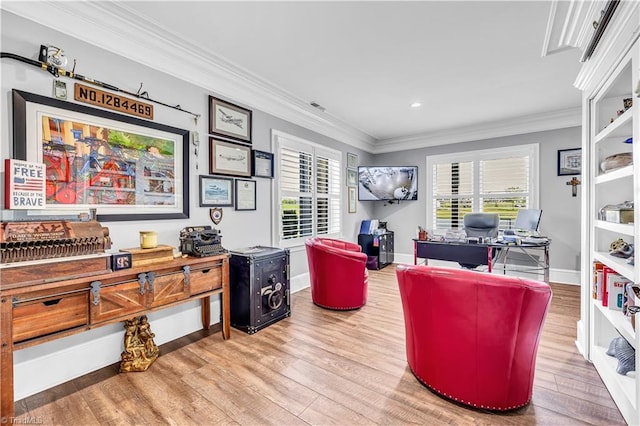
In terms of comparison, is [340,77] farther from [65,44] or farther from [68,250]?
[68,250]

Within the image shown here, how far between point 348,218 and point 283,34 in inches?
141

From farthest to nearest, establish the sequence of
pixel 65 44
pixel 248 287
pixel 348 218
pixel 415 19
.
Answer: pixel 348 218 < pixel 248 287 < pixel 415 19 < pixel 65 44

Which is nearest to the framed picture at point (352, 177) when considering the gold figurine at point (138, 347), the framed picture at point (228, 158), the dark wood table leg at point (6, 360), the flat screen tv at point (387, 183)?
the flat screen tv at point (387, 183)

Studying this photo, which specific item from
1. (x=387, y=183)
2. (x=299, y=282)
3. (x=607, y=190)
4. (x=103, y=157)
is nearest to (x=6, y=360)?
(x=103, y=157)

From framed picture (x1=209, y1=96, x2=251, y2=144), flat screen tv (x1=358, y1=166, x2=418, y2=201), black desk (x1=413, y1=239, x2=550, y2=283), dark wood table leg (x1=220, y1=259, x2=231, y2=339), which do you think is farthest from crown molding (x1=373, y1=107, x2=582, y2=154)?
dark wood table leg (x1=220, y1=259, x2=231, y2=339)

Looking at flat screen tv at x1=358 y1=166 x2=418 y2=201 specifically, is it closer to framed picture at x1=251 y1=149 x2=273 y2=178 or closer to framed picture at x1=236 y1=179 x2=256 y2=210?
framed picture at x1=251 y1=149 x2=273 y2=178

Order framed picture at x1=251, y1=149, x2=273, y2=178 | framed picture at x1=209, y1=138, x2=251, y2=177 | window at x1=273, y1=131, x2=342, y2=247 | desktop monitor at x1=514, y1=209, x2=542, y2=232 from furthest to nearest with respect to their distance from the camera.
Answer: desktop monitor at x1=514, y1=209, x2=542, y2=232 < window at x1=273, y1=131, x2=342, y2=247 < framed picture at x1=251, y1=149, x2=273, y2=178 < framed picture at x1=209, y1=138, x2=251, y2=177

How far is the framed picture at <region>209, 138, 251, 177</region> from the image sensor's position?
3008mm

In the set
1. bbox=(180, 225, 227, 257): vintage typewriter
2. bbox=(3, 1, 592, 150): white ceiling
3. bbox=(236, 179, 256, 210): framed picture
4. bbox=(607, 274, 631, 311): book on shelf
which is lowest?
bbox=(607, 274, 631, 311): book on shelf

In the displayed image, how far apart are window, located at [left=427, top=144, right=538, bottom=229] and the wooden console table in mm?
4630

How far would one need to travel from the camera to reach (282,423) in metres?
1.66

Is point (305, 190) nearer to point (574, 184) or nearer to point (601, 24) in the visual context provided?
point (601, 24)

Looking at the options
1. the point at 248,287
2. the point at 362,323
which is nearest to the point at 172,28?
the point at 248,287

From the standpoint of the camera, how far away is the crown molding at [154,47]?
1993mm
